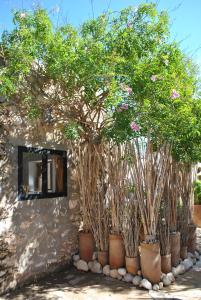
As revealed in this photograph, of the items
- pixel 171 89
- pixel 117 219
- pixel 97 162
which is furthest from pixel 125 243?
pixel 171 89

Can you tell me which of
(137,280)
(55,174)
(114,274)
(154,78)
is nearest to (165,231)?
(137,280)

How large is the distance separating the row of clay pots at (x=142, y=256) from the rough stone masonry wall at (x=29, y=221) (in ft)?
1.16

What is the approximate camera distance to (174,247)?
4.75 metres

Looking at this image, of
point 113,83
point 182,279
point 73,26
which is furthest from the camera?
point 182,279

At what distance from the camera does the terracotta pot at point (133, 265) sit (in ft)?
14.3

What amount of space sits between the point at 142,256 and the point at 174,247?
74 cm

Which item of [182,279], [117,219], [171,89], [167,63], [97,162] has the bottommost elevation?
[182,279]

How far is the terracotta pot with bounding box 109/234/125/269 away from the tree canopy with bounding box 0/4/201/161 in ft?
4.87

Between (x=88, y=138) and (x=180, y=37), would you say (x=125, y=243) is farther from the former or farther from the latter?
(x=180, y=37)

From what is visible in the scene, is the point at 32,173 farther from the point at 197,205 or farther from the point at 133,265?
the point at 197,205

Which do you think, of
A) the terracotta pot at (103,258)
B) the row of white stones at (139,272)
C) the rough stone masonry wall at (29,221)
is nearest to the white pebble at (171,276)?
the row of white stones at (139,272)

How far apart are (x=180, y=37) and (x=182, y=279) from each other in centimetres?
343

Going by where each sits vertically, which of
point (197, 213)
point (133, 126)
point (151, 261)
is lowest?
point (151, 261)

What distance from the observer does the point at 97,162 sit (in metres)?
4.94
